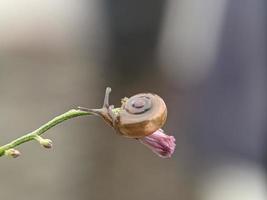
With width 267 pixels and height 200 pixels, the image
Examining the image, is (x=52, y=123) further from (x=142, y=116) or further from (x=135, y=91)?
Result: (x=135, y=91)

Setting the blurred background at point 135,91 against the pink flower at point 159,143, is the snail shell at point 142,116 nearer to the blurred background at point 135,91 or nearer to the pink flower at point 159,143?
the pink flower at point 159,143

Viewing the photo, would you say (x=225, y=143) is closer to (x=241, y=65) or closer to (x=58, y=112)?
(x=241, y=65)

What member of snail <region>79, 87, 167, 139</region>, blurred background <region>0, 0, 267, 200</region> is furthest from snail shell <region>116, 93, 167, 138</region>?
blurred background <region>0, 0, 267, 200</region>

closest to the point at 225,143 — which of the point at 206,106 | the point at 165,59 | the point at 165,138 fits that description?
the point at 206,106

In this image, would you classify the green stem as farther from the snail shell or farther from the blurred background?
the blurred background

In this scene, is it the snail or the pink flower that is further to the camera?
the pink flower

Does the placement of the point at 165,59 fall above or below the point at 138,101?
below

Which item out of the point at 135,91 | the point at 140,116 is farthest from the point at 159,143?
the point at 135,91

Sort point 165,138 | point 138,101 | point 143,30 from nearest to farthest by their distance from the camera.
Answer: point 138,101, point 165,138, point 143,30
